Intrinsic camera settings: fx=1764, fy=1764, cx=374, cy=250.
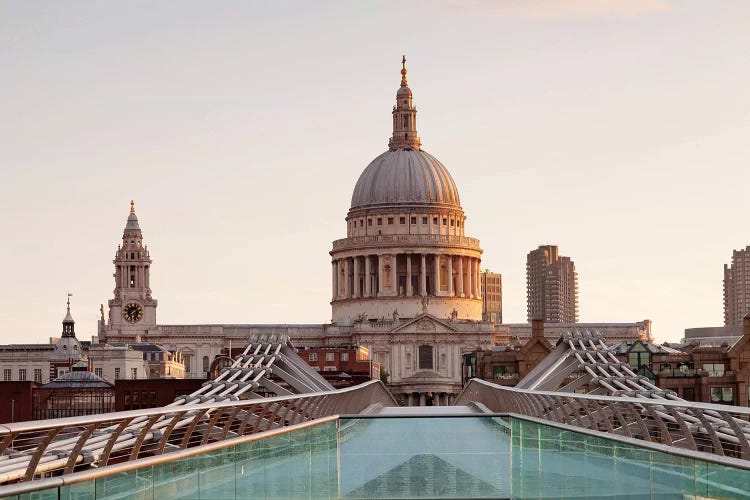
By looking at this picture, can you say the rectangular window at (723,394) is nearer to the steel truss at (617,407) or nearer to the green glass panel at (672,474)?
the steel truss at (617,407)

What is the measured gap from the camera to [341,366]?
535 feet

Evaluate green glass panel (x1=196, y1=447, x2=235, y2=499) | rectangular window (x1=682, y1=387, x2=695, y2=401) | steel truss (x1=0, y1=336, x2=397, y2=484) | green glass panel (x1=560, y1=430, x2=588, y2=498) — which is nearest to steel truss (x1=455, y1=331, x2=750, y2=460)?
green glass panel (x1=560, y1=430, x2=588, y2=498)

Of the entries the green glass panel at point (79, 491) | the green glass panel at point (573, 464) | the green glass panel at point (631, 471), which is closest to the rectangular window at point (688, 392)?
the green glass panel at point (573, 464)

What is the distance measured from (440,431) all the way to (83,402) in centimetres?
8895

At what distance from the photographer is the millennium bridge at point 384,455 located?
13680 millimetres

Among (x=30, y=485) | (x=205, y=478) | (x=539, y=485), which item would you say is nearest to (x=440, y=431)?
(x=539, y=485)

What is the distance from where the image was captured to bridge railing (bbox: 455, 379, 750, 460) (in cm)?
1630

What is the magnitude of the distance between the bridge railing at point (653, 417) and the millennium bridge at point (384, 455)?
0.15 ft

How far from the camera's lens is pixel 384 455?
23.3 m

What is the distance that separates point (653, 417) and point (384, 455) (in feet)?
14.4

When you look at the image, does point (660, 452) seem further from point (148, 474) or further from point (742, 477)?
point (148, 474)

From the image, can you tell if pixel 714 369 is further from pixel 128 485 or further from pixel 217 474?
pixel 128 485

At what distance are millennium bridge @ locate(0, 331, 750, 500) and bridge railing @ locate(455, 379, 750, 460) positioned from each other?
0.05 m

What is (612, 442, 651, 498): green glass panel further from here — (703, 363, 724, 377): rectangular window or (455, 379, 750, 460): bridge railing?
(703, 363, 724, 377): rectangular window
